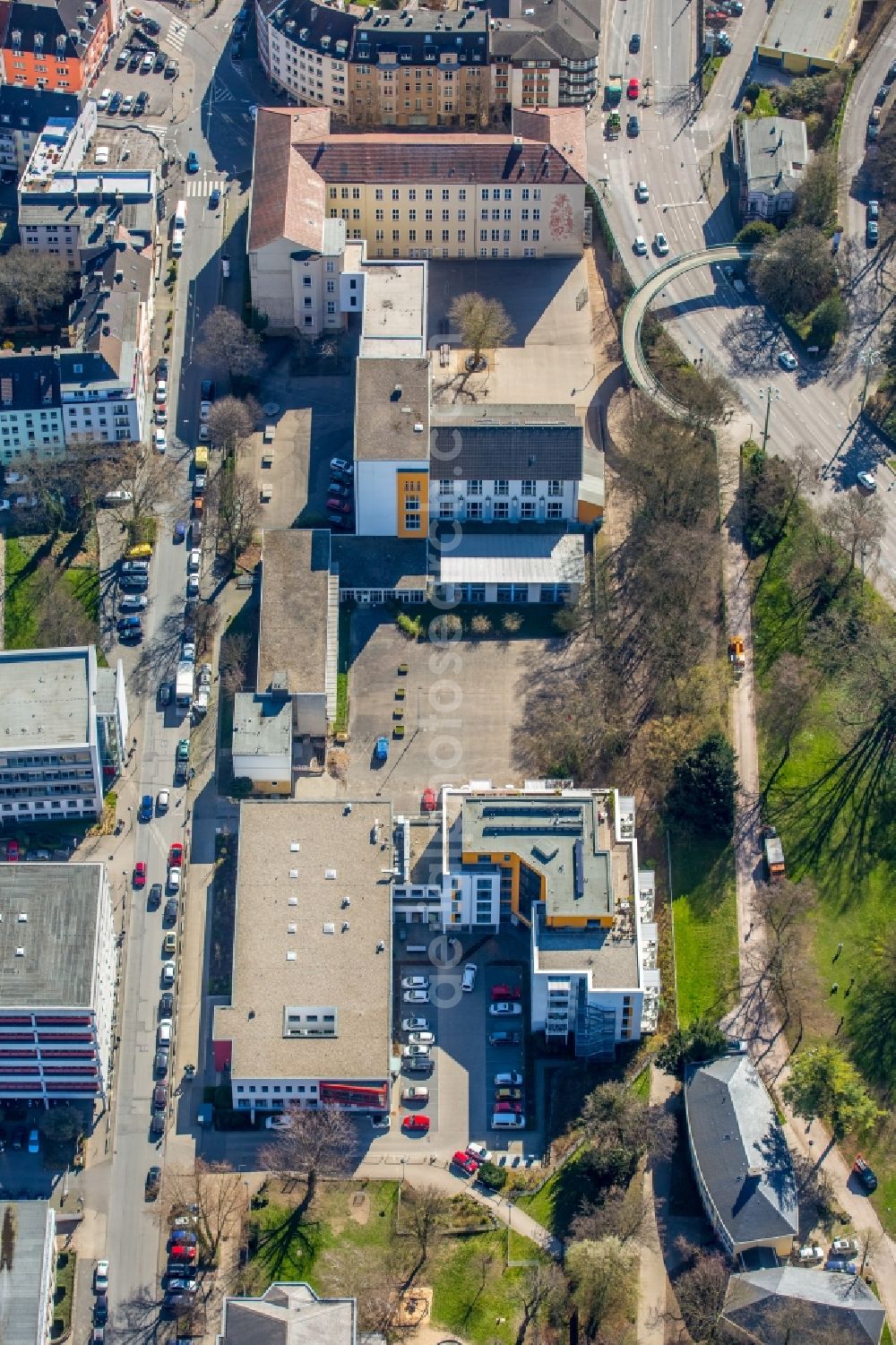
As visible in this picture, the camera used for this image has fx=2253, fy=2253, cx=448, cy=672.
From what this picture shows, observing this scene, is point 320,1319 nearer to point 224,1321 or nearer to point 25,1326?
point 224,1321

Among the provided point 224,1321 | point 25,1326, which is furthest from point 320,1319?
point 25,1326
